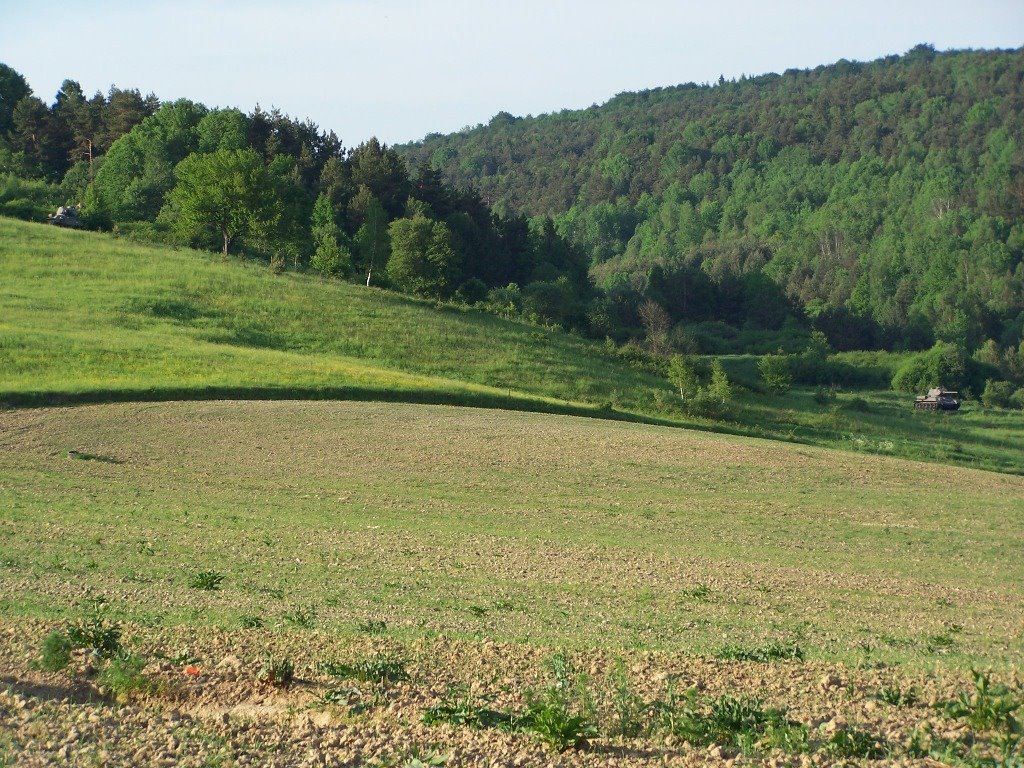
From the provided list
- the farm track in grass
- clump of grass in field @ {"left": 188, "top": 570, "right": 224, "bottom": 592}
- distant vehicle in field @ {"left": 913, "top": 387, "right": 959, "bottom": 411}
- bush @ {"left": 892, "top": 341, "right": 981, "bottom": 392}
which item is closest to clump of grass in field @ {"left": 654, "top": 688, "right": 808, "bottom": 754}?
the farm track in grass

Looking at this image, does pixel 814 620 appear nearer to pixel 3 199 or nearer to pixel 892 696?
pixel 892 696

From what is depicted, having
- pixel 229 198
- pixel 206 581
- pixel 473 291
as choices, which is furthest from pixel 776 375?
pixel 206 581

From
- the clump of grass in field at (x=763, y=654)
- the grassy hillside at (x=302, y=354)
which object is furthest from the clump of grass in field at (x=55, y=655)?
the grassy hillside at (x=302, y=354)

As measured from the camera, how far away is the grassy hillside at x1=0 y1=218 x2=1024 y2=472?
47438 millimetres

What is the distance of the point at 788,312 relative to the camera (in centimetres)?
15138

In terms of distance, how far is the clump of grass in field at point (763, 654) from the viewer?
42.0ft

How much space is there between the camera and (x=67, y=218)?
8738cm

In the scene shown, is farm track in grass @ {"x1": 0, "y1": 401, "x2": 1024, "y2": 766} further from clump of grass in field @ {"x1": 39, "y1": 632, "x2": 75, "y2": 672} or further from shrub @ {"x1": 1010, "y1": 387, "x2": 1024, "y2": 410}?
shrub @ {"x1": 1010, "y1": 387, "x2": 1024, "y2": 410}

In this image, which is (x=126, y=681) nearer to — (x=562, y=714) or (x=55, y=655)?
(x=55, y=655)

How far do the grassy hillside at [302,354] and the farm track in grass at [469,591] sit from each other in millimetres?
7791

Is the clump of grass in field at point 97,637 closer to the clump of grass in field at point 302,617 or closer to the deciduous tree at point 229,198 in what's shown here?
the clump of grass in field at point 302,617

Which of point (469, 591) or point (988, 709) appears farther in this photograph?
point (469, 591)

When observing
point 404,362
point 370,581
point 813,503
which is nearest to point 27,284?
point 404,362

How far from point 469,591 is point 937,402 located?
75.7 metres
